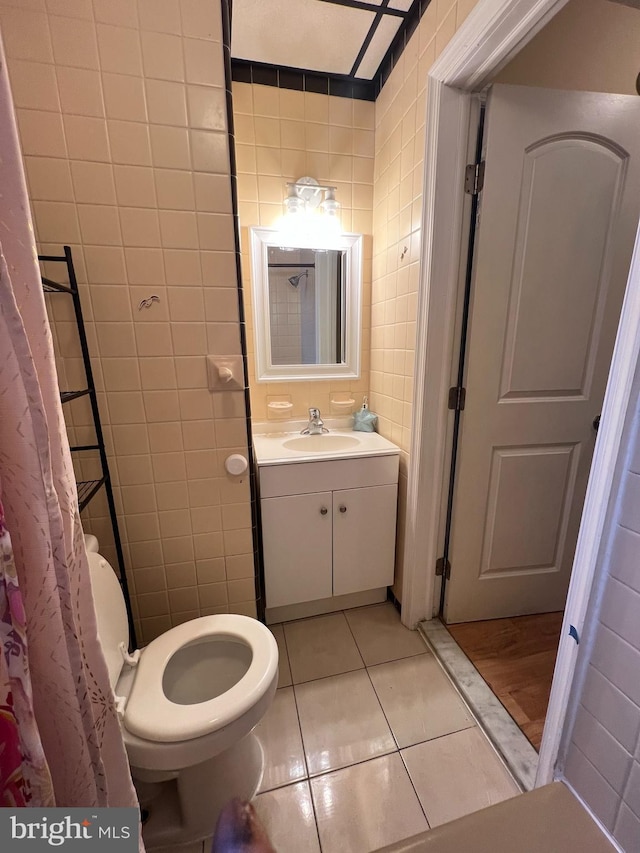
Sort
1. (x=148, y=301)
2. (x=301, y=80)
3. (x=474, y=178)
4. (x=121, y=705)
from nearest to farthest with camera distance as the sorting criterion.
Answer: (x=121, y=705) < (x=148, y=301) < (x=474, y=178) < (x=301, y=80)

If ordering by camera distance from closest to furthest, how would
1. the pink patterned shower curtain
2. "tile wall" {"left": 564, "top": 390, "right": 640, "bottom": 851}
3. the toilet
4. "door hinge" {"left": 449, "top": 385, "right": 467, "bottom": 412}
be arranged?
1. the pink patterned shower curtain
2. "tile wall" {"left": 564, "top": 390, "right": 640, "bottom": 851}
3. the toilet
4. "door hinge" {"left": 449, "top": 385, "right": 467, "bottom": 412}

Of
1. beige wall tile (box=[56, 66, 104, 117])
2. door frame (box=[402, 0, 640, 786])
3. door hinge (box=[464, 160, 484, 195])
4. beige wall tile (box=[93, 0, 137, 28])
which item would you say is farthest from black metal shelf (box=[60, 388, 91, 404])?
door hinge (box=[464, 160, 484, 195])

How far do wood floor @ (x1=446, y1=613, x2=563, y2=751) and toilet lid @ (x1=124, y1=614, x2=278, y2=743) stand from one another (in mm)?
908

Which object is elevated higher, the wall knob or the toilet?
the wall knob

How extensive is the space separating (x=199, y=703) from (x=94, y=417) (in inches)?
34.1

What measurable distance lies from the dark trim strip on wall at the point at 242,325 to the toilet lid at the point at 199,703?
0.30m

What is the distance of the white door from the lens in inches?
45.2

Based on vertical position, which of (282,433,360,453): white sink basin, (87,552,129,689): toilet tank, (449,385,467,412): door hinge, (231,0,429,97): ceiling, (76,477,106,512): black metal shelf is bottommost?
(87,552,129,689): toilet tank

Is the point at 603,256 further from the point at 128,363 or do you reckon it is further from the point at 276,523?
the point at 128,363

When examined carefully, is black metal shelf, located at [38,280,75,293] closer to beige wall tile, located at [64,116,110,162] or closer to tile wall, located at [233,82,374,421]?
beige wall tile, located at [64,116,110,162]

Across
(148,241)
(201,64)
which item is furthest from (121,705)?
(201,64)

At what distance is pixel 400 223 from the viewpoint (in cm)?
144

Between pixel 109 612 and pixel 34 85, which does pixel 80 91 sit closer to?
pixel 34 85

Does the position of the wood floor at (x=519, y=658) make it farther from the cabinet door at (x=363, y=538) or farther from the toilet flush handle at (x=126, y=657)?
the toilet flush handle at (x=126, y=657)
